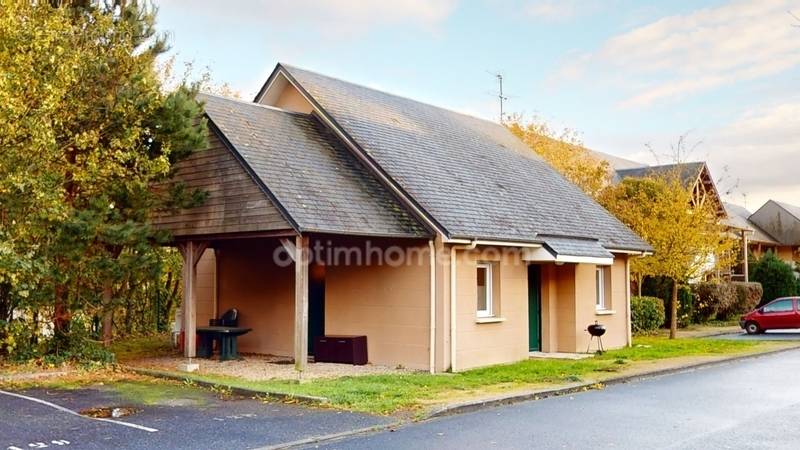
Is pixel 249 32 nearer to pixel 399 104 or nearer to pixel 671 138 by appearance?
pixel 399 104

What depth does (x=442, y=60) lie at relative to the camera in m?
18.2

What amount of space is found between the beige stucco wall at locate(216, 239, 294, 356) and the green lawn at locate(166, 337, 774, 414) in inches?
177

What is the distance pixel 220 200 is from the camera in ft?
51.5

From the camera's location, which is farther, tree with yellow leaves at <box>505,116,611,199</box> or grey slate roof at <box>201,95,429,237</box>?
tree with yellow leaves at <box>505,116,611,199</box>

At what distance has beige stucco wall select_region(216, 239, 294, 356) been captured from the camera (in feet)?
62.4

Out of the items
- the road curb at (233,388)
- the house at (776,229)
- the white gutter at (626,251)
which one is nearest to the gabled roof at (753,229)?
the house at (776,229)

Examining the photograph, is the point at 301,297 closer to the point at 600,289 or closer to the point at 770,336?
the point at 600,289

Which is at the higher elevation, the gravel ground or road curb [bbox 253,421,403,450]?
the gravel ground

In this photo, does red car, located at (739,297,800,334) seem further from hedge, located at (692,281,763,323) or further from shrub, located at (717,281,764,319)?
shrub, located at (717,281,764,319)

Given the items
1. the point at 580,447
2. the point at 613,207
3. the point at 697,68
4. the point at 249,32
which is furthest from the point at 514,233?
the point at 613,207

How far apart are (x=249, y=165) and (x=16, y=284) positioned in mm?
4652

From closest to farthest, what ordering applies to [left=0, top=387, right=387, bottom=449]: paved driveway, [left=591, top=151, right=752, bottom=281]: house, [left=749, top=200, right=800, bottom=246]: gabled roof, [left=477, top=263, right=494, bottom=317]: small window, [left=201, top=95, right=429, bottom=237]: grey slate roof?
[left=0, top=387, right=387, bottom=449]: paved driveway, [left=201, top=95, right=429, bottom=237]: grey slate roof, [left=477, top=263, right=494, bottom=317]: small window, [left=591, top=151, right=752, bottom=281]: house, [left=749, top=200, right=800, bottom=246]: gabled roof

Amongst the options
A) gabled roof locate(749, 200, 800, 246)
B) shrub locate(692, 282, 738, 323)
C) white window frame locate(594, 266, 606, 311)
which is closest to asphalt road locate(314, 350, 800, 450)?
white window frame locate(594, 266, 606, 311)

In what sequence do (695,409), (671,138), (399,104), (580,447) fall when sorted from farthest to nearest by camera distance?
(671,138) → (399,104) → (695,409) → (580,447)
